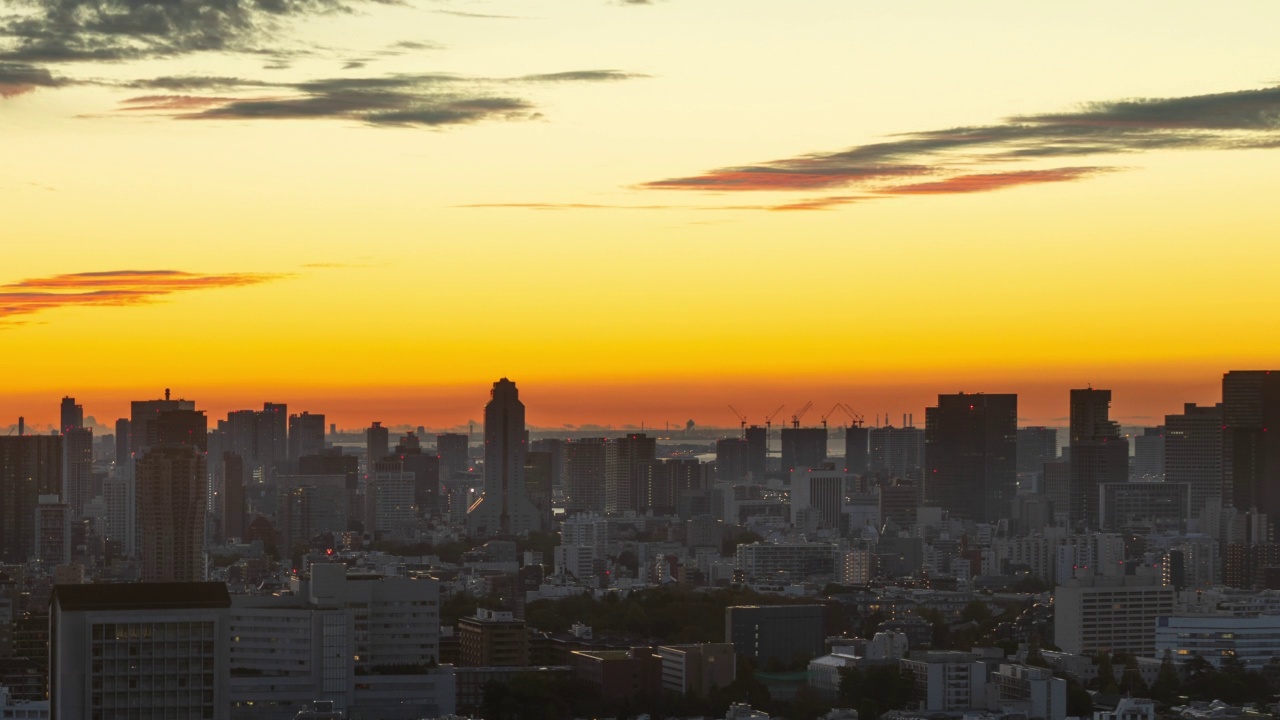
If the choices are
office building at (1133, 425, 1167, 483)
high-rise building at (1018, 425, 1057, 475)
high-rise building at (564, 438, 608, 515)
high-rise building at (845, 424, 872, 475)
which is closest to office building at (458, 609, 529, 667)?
high-rise building at (564, 438, 608, 515)

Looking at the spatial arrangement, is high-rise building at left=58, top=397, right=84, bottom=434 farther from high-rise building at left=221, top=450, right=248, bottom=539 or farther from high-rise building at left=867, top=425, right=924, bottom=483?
high-rise building at left=867, top=425, right=924, bottom=483

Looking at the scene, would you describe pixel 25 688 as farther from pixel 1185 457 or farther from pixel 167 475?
pixel 1185 457

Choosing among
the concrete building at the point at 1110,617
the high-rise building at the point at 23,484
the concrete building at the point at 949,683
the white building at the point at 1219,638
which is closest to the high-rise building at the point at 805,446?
the high-rise building at the point at 23,484

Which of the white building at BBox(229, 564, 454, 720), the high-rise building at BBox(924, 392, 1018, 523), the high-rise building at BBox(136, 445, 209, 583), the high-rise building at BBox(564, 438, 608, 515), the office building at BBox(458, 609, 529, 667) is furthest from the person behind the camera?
the high-rise building at BBox(564, 438, 608, 515)

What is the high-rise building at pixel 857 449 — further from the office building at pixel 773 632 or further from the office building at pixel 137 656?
the office building at pixel 137 656

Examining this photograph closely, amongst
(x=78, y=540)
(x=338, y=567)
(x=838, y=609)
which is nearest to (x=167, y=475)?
(x=78, y=540)
